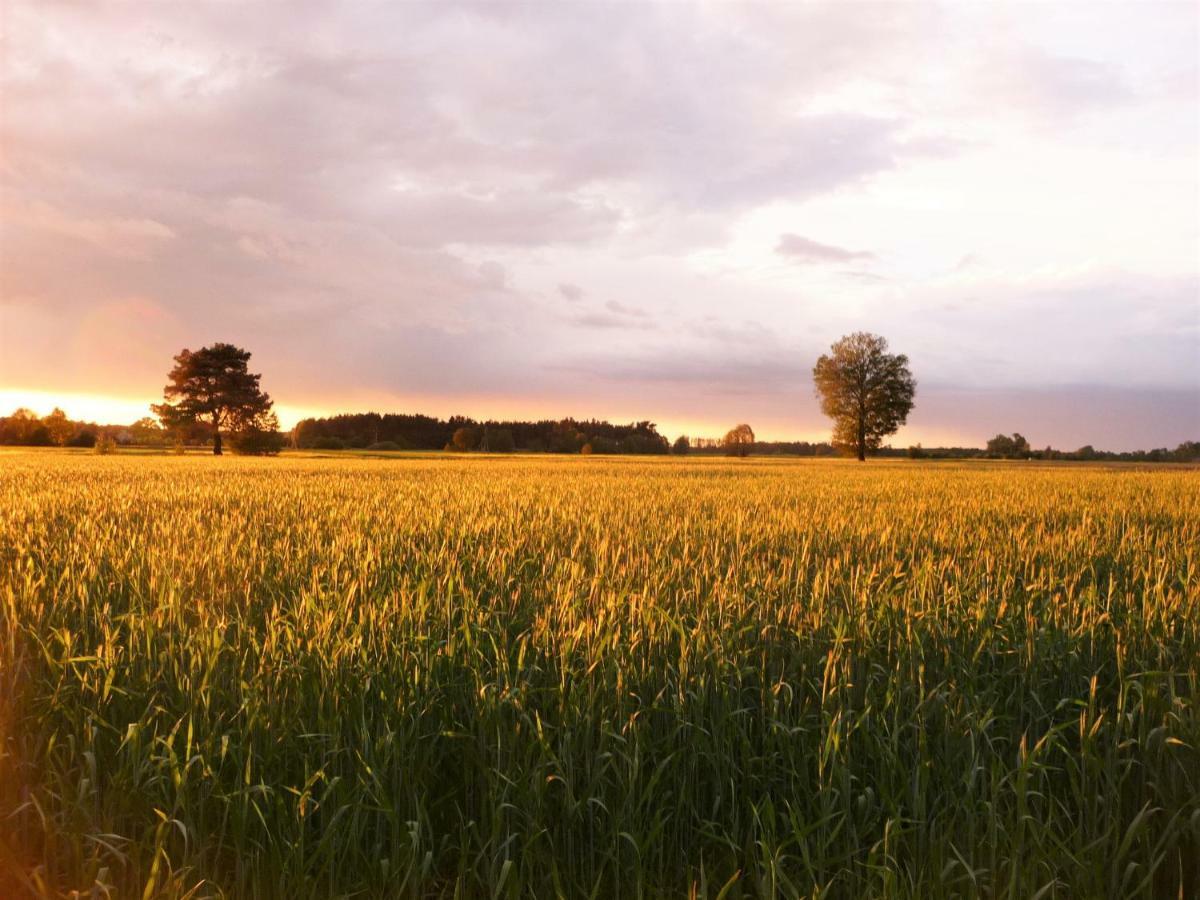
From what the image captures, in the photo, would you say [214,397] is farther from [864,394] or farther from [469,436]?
[864,394]

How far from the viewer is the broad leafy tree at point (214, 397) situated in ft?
225

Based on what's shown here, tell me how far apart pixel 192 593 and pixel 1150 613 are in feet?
20.9

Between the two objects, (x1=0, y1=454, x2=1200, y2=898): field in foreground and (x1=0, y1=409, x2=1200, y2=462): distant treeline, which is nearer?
(x1=0, y1=454, x2=1200, y2=898): field in foreground

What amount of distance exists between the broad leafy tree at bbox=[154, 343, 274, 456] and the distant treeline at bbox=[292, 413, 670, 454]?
2527cm

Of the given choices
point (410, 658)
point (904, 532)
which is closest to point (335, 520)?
point (410, 658)

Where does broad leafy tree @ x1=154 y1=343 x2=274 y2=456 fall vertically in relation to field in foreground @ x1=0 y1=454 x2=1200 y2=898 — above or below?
above

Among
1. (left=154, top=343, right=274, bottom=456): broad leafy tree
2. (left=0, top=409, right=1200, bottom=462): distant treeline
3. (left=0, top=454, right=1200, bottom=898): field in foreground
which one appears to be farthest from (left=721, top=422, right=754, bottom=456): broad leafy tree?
(left=0, top=454, right=1200, bottom=898): field in foreground

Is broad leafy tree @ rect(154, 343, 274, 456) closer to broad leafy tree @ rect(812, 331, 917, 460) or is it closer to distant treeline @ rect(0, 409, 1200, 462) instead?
distant treeline @ rect(0, 409, 1200, 462)

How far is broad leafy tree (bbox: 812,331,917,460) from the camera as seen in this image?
7650 cm

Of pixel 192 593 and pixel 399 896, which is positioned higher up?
pixel 192 593

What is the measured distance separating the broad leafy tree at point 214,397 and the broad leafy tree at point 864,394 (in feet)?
194

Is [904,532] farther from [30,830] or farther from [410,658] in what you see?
[30,830]

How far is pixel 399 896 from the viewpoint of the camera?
2.20m

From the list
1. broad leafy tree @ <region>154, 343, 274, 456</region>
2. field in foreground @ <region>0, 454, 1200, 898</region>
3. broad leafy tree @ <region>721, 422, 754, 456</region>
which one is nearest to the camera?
field in foreground @ <region>0, 454, 1200, 898</region>
